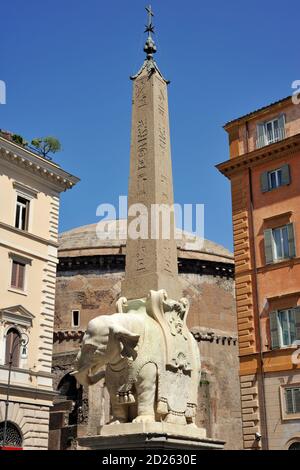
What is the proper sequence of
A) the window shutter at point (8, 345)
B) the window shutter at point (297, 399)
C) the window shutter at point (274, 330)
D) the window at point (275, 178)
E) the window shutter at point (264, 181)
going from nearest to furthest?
the window shutter at point (297, 399)
the window shutter at point (274, 330)
the window shutter at point (8, 345)
the window at point (275, 178)
the window shutter at point (264, 181)

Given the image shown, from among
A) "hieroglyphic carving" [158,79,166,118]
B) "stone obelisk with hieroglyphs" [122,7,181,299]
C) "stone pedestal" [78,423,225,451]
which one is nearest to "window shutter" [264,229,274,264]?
"stone obelisk with hieroglyphs" [122,7,181,299]

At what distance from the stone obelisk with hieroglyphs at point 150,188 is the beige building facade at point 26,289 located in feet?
35.1

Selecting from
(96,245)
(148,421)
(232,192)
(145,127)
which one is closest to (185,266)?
(96,245)

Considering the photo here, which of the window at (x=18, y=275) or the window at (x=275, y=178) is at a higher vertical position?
the window at (x=275, y=178)

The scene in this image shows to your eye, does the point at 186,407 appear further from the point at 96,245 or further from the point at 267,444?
the point at 96,245

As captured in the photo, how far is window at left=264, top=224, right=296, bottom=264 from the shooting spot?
1928cm

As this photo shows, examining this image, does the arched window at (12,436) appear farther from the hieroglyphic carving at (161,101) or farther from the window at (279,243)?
the hieroglyphic carving at (161,101)

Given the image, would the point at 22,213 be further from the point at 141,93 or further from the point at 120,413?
the point at 120,413

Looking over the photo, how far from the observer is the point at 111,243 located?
3512 cm

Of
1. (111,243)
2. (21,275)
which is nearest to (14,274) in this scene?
(21,275)

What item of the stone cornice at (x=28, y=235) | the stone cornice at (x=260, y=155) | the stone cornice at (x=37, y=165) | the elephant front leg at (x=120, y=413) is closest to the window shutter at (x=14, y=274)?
the stone cornice at (x=28, y=235)

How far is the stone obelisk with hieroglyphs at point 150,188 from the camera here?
9344 millimetres

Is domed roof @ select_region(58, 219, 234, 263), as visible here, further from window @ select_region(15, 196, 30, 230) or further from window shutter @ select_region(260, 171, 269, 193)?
window shutter @ select_region(260, 171, 269, 193)

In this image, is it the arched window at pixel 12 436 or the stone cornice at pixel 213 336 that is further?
the stone cornice at pixel 213 336
